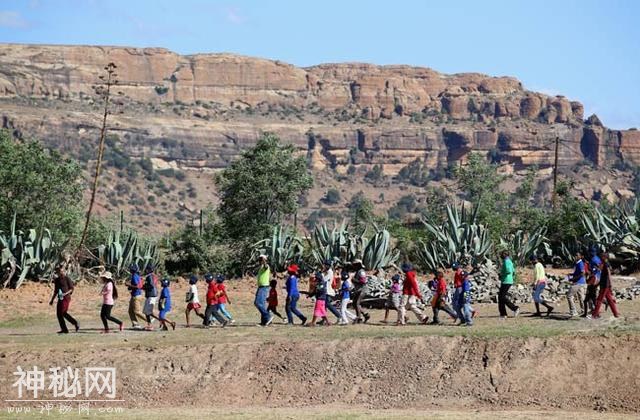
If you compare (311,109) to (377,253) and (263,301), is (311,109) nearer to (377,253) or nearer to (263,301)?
(377,253)

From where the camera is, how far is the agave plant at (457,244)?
1222 inches

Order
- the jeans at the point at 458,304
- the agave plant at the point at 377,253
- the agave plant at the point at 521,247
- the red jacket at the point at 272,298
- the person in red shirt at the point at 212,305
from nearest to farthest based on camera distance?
1. the jeans at the point at 458,304
2. the person in red shirt at the point at 212,305
3. the red jacket at the point at 272,298
4. the agave plant at the point at 377,253
5. the agave plant at the point at 521,247

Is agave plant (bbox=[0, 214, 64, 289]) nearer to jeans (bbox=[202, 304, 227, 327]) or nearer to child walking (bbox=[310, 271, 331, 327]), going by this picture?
jeans (bbox=[202, 304, 227, 327])

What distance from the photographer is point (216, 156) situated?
145875mm

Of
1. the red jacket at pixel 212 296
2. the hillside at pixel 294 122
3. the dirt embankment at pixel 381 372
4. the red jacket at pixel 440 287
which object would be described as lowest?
the dirt embankment at pixel 381 372

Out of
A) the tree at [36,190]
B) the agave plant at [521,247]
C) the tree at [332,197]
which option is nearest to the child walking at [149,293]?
the tree at [36,190]

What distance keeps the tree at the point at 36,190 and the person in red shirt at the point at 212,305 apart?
11.9 metres

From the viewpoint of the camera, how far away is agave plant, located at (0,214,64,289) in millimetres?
28656

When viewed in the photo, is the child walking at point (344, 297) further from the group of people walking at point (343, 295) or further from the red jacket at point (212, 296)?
the red jacket at point (212, 296)

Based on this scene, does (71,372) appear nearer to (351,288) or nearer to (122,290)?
(351,288)

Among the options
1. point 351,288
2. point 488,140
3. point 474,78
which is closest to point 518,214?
point 351,288

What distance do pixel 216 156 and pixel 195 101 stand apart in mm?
29893

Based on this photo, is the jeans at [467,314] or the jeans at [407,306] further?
the jeans at [407,306]

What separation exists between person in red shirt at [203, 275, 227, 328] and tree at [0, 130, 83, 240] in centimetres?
1187
